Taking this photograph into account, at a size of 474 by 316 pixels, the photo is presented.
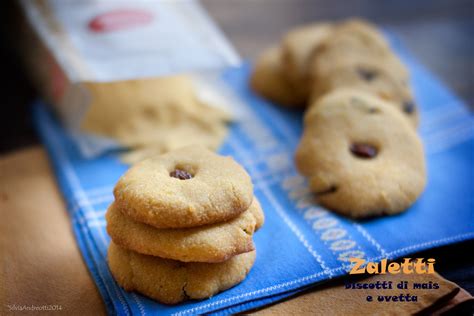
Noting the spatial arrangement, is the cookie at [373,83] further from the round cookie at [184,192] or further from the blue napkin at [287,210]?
the round cookie at [184,192]

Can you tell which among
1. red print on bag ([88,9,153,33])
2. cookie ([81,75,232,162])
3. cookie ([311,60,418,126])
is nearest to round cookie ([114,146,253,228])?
cookie ([81,75,232,162])

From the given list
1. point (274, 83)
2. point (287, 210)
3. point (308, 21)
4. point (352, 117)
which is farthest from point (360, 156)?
point (308, 21)

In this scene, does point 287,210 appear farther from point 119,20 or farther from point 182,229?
point 119,20

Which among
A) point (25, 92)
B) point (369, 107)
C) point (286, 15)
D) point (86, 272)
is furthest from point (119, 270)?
point (286, 15)

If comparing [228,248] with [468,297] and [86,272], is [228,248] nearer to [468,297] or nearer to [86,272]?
[86,272]

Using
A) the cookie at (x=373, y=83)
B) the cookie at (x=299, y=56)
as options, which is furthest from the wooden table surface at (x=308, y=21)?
the cookie at (x=373, y=83)

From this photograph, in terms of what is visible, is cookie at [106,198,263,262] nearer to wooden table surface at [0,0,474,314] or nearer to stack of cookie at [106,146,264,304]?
stack of cookie at [106,146,264,304]
